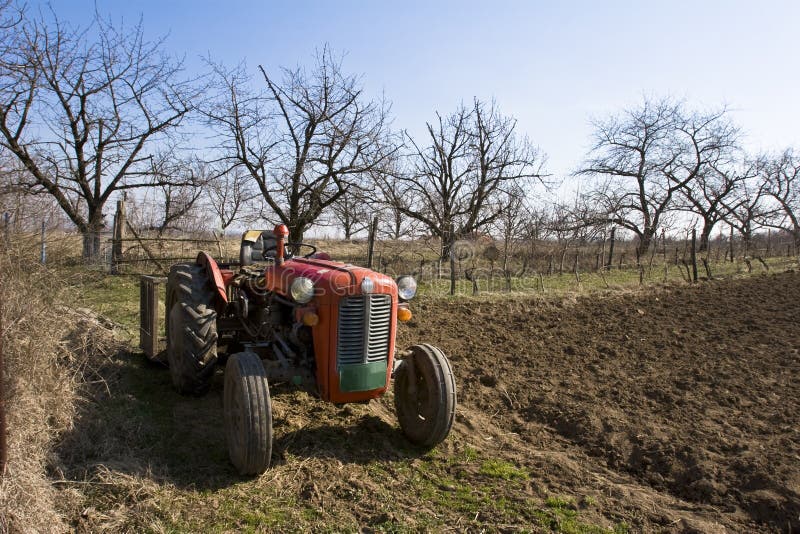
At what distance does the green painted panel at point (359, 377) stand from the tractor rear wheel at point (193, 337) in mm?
1401

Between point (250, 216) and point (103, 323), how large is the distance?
958 centimetres

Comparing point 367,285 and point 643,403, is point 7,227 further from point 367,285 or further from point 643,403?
point 643,403

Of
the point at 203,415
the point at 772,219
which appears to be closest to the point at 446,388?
the point at 203,415

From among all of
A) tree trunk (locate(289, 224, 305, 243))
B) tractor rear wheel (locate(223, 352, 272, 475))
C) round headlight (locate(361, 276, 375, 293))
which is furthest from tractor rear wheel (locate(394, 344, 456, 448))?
tree trunk (locate(289, 224, 305, 243))

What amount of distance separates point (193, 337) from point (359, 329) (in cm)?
153

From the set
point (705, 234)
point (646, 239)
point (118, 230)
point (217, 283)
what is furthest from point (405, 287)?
point (705, 234)

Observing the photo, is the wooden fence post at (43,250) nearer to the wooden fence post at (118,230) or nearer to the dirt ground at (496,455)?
the dirt ground at (496,455)

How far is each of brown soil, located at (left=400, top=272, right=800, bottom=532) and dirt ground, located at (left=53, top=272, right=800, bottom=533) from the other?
2 cm

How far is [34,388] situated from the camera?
3.36m

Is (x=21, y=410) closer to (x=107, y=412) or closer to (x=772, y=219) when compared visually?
(x=107, y=412)

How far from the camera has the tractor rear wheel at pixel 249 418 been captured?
3223 mm

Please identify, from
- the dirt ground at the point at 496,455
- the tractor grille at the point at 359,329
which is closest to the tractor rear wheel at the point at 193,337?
the dirt ground at the point at 496,455

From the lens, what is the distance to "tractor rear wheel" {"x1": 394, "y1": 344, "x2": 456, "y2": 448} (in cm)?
375

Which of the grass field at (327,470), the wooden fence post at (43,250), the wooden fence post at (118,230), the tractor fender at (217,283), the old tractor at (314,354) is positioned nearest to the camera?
the grass field at (327,470)
